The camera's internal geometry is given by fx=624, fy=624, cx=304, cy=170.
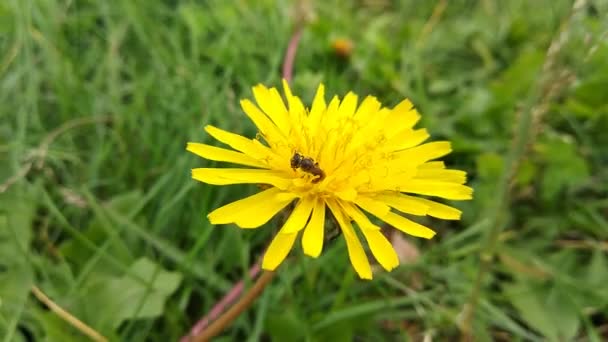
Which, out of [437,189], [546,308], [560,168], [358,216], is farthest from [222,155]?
[560,168]

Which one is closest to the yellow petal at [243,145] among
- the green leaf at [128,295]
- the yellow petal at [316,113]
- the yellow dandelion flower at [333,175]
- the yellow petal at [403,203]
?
the yellow dandelion flower at [333,175]

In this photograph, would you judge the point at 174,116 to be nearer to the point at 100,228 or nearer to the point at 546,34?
the point at 100,228

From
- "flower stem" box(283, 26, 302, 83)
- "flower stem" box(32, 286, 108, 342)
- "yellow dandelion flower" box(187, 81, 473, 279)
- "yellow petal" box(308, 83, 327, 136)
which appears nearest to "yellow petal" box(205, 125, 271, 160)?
"yellow dandelion flower" box(187, 81, 473, 279)

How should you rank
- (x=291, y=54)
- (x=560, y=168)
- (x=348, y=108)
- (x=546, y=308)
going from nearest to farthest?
(x=348, y=108), (x=546, y=308), (x=560, y=168), (x=291, y=54)

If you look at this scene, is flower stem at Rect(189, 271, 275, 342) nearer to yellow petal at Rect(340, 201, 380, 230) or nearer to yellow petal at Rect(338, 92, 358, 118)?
yellow petal at Rect(340, 201, 380, 230)

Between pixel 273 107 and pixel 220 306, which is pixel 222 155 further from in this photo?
pixel 220 306
